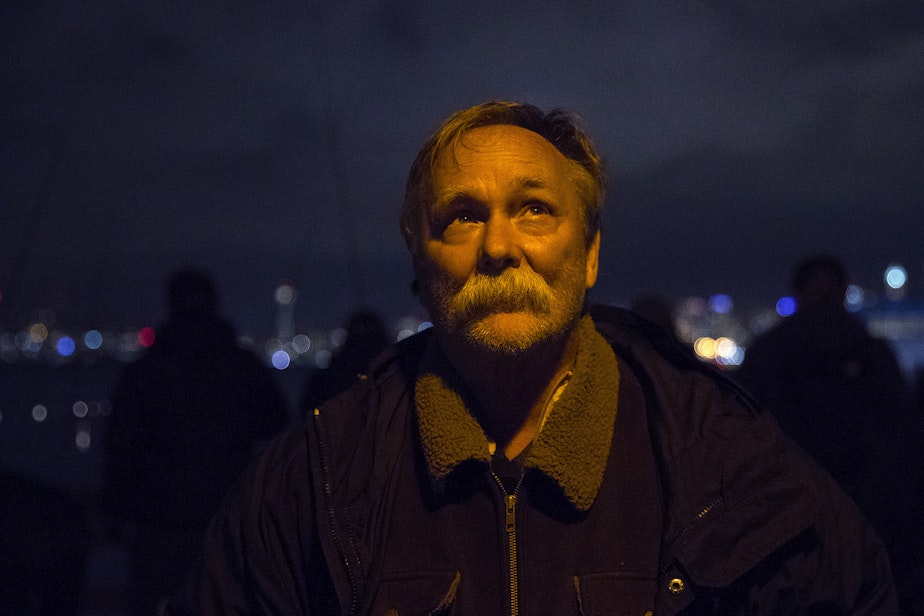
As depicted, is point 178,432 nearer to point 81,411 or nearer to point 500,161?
point 500,161

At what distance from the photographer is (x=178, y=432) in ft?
14.1

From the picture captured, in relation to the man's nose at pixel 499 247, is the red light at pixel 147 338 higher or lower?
higher

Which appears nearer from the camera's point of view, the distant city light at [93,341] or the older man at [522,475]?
the older man at [522,475]

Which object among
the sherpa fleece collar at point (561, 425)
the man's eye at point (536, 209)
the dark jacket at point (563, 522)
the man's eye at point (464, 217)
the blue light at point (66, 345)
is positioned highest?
the blue light at point (66, 345)

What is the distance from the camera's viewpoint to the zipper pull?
1819 mm

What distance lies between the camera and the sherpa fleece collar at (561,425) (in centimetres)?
187

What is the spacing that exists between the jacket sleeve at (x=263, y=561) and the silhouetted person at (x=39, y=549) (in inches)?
23.9

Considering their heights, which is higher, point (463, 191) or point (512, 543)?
point (463, 191)

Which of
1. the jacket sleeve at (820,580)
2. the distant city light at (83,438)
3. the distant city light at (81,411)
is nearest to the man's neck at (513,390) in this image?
the jacket sleeve at (820,580)

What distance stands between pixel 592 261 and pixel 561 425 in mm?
493

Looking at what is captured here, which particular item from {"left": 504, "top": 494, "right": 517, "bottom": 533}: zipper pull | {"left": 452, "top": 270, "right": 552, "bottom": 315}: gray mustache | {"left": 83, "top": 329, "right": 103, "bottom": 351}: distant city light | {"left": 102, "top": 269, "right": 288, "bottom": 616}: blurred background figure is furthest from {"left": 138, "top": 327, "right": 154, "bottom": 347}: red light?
{"left": 83, "top": 329, "right": 103, "bottom": 351}: distant city light

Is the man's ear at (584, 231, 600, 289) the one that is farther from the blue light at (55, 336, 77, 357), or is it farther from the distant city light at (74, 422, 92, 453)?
the blue light at (55, 336, 77, 357)

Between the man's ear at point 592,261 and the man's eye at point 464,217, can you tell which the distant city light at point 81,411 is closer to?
the man's ear at point 592,261

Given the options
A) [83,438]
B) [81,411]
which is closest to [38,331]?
[81,411]
